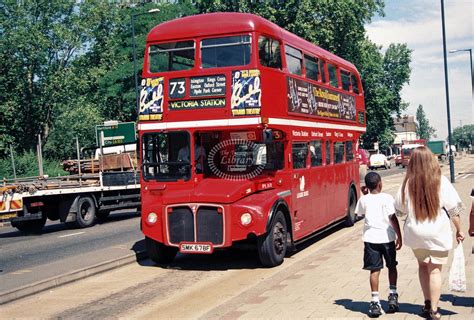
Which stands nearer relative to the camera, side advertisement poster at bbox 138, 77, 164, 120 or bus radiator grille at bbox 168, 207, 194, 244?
bus radiator grille at bbox 168, 207, 194, 244

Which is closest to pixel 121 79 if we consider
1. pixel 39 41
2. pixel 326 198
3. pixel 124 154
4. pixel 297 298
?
pixel 39 41

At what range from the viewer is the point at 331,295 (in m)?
7.55

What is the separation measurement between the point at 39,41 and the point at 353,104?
130 feet

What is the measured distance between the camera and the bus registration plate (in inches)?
398

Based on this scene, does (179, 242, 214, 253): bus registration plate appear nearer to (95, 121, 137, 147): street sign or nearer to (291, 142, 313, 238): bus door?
(291, 142, 313, 238): bus door

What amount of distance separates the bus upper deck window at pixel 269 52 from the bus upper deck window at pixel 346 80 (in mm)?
5213

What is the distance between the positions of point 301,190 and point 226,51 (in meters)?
3.17

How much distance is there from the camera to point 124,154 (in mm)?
21188

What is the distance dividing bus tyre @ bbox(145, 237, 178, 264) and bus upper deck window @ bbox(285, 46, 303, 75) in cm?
407

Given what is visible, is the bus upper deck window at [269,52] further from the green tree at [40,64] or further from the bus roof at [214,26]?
the green tree at [40,64]

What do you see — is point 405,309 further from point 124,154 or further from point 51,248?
point 124,154

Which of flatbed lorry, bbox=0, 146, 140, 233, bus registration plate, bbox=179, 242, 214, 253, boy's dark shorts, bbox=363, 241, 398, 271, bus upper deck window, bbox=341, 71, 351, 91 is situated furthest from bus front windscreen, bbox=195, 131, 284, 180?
flatbed lorry, bbox=0, 146, 140, 233

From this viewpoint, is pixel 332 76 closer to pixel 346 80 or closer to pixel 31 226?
pixel 346 80

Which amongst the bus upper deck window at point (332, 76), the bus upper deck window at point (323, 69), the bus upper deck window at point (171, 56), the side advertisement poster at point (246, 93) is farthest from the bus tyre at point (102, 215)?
the side advertisement poster at point (246, 93)
